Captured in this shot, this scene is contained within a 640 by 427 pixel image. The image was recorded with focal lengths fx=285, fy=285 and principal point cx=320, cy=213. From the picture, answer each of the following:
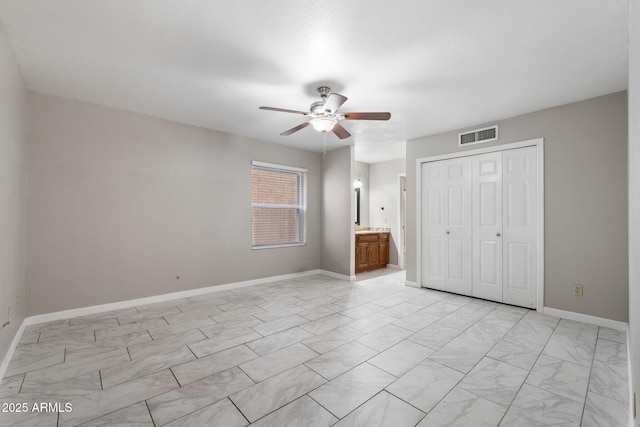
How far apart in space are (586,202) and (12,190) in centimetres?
588

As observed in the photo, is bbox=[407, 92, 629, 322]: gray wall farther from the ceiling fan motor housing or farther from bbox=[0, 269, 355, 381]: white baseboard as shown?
→ bbox=[0, 269, 355, 381]: white baseboard

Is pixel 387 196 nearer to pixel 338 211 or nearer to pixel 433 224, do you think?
pixel 338 211

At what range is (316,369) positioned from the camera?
7.53ft

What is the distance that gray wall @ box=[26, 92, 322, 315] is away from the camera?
3.29 metres

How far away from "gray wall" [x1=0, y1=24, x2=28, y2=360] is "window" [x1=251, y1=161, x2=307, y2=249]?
285 centimetres

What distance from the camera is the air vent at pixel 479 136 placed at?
159 inches

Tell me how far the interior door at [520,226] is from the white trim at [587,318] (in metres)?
0.21

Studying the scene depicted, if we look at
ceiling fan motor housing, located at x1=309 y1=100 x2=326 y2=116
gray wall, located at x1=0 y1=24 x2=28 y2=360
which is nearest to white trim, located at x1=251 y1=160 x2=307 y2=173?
ceiling fan motor housing, located at x1=309 y1=100 x2=326 y2=116

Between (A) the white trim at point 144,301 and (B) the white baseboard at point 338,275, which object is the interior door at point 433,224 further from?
(A) the white trim at point 144,301

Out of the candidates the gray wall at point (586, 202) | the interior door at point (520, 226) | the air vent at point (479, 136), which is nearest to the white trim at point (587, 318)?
the gray wall at point (586, 202)

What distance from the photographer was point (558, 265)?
3512 mm

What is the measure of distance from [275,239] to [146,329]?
2686 millimetres

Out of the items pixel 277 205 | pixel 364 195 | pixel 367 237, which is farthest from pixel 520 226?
pixel 364 195

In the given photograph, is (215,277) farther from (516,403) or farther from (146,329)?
(516,403)
